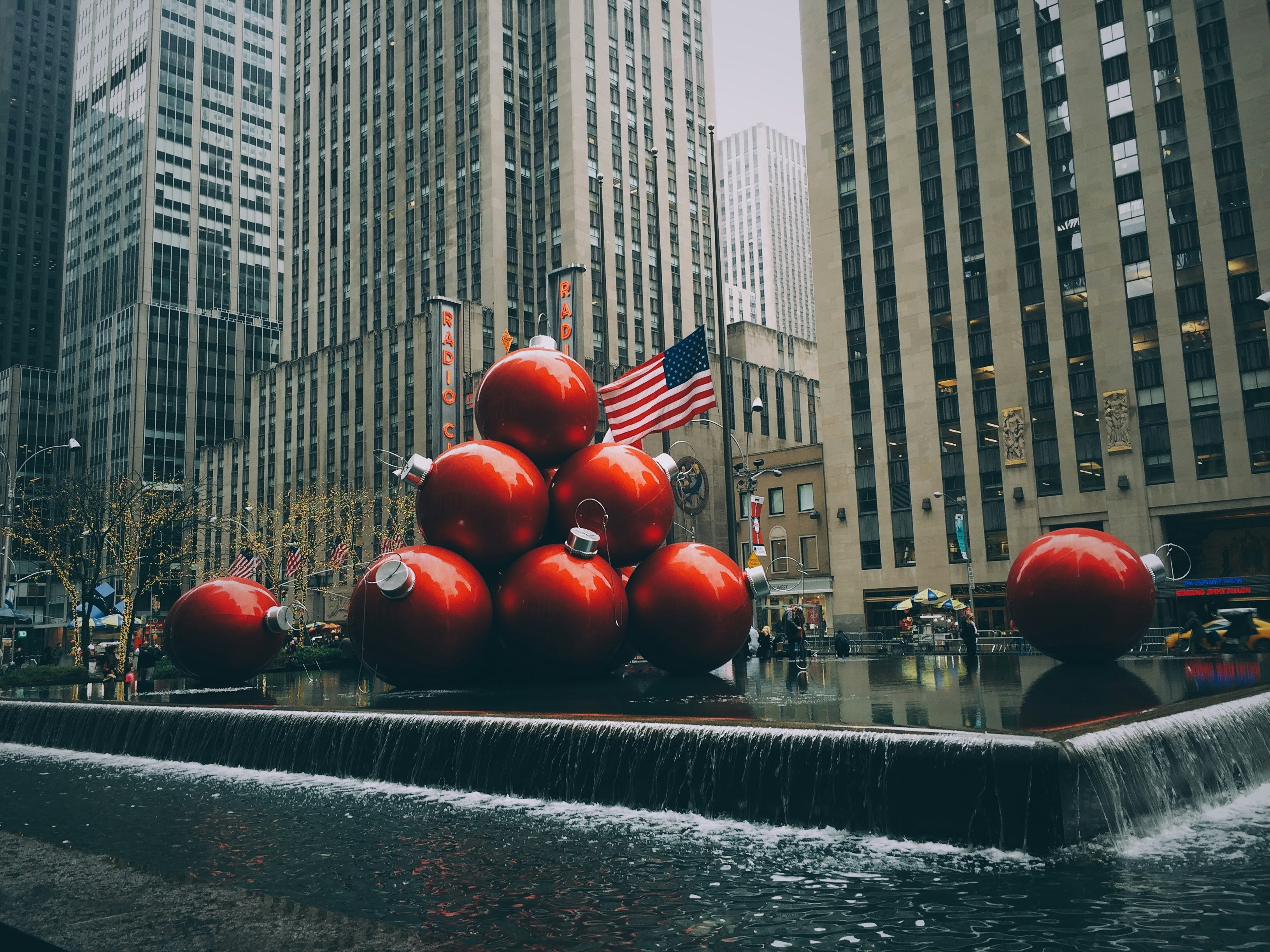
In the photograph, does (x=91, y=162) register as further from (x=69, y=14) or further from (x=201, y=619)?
(x=201, y=619)

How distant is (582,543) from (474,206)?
76.3 m

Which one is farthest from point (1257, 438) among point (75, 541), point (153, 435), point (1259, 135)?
point (153, 435)

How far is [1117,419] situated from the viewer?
50.5 meters

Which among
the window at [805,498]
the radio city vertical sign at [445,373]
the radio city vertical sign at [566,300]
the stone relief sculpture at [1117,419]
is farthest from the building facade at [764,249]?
the radio city vertical sign at [566,300]

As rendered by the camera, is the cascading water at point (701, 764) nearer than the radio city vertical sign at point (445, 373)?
Yes

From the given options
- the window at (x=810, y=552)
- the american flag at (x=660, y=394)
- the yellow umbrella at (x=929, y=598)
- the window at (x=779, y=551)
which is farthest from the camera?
the window at (x=779, y=551)

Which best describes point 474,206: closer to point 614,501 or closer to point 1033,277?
point 1033,277

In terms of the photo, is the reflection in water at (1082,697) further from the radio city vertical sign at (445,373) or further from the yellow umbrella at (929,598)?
the radio city vertical sign at (445,373)

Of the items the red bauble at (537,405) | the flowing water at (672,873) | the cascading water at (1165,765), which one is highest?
the red bauble at (537,405)

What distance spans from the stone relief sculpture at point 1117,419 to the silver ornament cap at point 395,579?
44.9 m

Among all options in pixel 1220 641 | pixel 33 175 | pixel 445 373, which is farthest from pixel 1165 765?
pixel 33 175

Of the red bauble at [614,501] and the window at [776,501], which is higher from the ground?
the window at [776,501]

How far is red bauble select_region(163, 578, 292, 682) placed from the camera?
59.3 feet

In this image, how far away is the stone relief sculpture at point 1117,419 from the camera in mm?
50094
